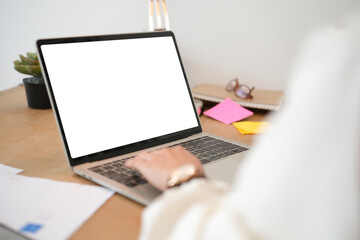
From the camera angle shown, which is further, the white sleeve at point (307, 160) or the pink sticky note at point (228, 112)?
the pink sticky note at point (228, 112)

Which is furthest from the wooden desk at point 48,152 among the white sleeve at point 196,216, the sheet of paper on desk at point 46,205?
the white sleeve at point 196,216

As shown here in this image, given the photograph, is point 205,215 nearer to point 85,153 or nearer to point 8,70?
point 85,153

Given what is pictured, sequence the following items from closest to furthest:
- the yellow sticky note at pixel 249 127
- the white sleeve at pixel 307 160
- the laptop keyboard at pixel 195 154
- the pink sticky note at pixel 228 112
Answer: the white sleeve at pixel 307 160, the laptop keyboard at pixel 195 154, the yellow sticky note at pixel 249 127, the pink sticky note at pixel 228 112

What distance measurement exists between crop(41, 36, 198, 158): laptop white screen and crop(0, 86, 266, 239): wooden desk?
112 millimetres

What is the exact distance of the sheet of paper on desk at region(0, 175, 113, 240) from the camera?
0.42 meters

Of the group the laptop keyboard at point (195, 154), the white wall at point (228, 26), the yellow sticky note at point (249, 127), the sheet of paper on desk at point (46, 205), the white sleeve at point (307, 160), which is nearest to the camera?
the white sleeve at point (307, 160)

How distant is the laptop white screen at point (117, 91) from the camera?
24.4 inches

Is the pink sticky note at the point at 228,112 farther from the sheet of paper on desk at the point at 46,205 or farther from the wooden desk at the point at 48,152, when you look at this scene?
the sheet of paper on desk at the point at 46,205

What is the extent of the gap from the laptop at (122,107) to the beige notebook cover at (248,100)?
290 millimetres

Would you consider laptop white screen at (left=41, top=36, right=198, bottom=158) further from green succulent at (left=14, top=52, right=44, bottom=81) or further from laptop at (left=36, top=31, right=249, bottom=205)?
green succulent at (left=14, top=52, right=44, bottom=81)

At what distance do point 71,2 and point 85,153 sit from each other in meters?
1.29

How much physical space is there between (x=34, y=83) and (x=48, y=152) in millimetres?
405

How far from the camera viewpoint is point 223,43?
51.5 inches

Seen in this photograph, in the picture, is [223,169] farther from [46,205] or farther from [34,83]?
[34,83]
